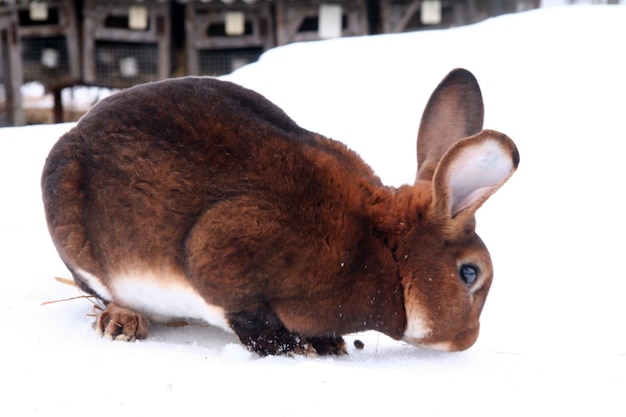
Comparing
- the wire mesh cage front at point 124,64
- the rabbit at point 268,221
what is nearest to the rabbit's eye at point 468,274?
the rabbit at point 268,221

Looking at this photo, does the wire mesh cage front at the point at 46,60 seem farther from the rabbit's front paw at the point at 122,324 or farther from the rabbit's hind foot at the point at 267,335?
the rabbit's hind foot at the point at 267,335

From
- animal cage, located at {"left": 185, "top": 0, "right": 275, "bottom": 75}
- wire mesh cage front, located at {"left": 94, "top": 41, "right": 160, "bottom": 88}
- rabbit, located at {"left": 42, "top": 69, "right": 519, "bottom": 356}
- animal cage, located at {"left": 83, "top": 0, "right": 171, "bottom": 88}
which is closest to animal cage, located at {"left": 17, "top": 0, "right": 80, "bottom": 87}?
animal cage, located at {"left": 83, "top": 0, "right": 171, "bottom": 88}

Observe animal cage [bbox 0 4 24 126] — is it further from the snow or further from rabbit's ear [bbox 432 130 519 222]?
Answer: rabbit's ear [bbox 432 130 519 222]

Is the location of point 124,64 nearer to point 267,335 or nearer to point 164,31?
point 164,31

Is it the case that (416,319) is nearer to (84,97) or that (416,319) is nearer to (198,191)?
(198,191)

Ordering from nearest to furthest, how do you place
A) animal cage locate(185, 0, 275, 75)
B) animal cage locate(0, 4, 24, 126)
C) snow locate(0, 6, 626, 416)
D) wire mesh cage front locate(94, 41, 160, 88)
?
snow locate(0, 6, 626, 416)
animal cage locate(0, 4, 24, 126)
animal cage locate(185, 0, 275, 75)
wire mesh cage front locate(94, 41, 160, 88)

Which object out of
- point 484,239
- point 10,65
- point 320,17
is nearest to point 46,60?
point 10,65
